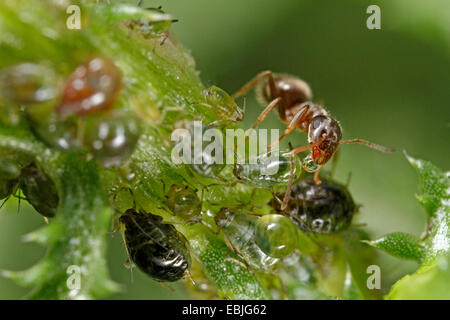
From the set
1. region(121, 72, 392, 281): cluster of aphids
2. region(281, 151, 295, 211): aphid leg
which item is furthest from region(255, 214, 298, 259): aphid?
region(281, 151, 295, 211): aphid leg

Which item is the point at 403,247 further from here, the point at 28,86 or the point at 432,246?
the point at 28,86

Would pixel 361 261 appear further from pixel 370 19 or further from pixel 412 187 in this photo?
pixel 370 19

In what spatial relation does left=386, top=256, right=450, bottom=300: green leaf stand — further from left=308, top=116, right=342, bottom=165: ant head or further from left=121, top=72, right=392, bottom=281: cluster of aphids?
left=308, top=116, right=342, bottom=165: ant head

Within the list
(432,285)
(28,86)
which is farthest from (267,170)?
(28,86)

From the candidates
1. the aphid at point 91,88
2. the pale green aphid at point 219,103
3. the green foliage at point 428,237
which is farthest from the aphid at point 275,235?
the aphid at point 91,88

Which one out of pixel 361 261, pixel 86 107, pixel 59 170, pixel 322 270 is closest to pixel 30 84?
pixel 86 107
